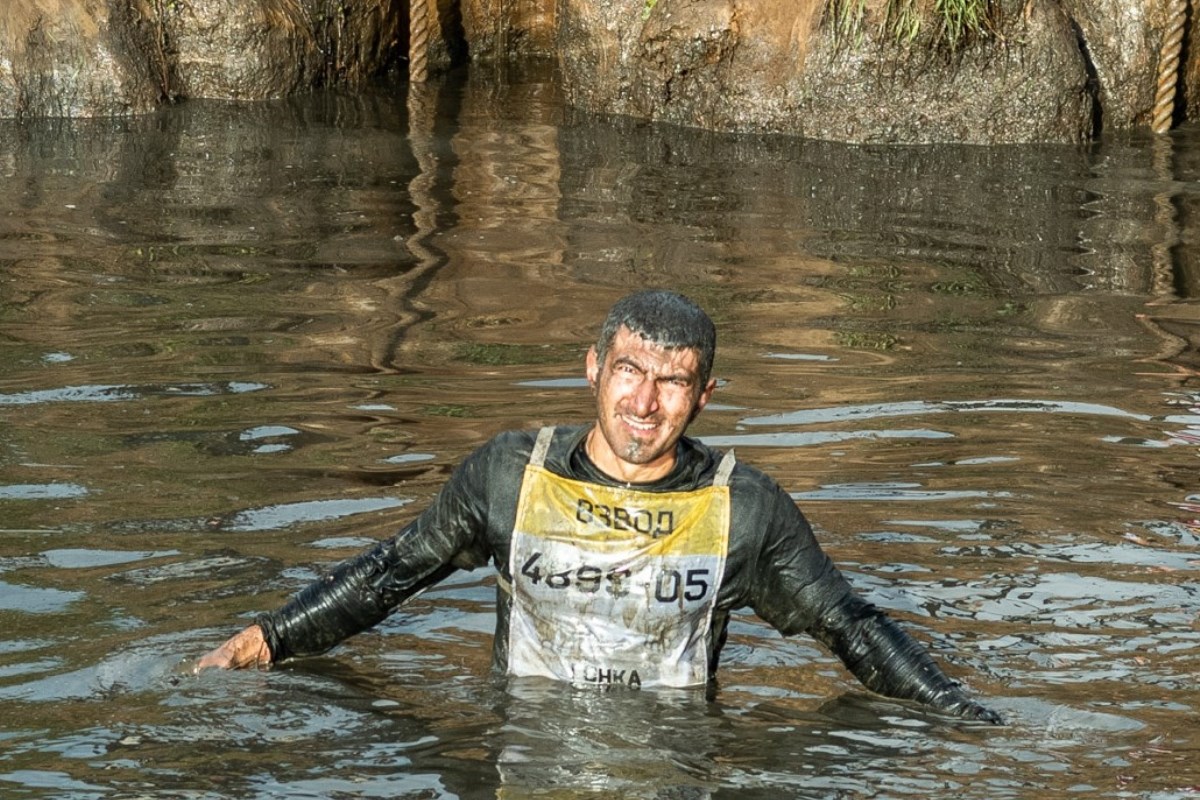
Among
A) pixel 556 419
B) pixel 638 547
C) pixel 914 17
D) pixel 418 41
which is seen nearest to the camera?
pixel 638 547

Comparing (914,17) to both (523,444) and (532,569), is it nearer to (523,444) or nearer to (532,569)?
(523,444)

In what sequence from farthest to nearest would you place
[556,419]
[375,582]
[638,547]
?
[556,419]
[375,582]
[638,547]

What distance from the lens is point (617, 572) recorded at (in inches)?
211

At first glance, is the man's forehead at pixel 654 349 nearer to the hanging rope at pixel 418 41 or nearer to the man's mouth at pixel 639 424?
the man's mouth at pixel 639 424

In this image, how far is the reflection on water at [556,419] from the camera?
17.9ft

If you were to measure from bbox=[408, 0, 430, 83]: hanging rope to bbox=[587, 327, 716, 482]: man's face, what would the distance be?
1363 centimetres

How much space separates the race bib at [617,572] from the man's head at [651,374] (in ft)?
0.58

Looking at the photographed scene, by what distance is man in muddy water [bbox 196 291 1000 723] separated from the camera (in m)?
5.23

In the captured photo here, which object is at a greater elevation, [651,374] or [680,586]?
[651,374]

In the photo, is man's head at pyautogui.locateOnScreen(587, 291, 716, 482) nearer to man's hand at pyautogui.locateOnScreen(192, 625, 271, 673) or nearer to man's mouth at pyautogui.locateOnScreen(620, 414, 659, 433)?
man's mouth at pyautogui.locateOnScreen(620, 414, 659, 433)

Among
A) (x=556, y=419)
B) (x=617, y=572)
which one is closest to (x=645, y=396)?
(x=617, y=572)

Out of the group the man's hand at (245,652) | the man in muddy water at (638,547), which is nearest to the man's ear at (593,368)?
the man in muddy water at (638,547)

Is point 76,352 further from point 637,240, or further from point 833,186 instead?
point 833,186

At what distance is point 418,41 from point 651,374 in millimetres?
13978
